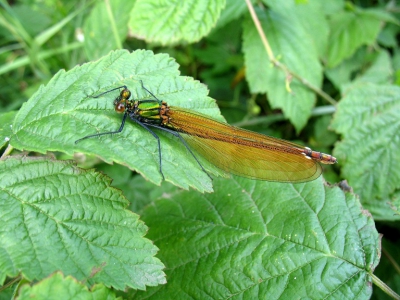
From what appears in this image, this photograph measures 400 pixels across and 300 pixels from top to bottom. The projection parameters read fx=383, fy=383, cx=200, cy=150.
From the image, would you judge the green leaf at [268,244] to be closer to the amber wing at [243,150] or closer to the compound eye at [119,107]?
the amber wing at [243,150]

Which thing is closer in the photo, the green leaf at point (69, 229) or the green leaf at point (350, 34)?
the green leaf at point (69, 229)

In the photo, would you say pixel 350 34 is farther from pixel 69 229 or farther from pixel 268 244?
pixel 69 229

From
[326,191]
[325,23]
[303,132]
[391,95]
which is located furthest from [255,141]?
[325,23]

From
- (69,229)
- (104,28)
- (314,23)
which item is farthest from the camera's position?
Result: (314,23)

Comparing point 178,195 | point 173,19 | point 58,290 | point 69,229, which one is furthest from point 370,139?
point 58,290

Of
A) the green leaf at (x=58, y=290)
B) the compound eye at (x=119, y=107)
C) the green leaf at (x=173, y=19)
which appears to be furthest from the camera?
the green leaf at (x=173, y=19)

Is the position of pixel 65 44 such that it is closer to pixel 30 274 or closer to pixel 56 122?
pixel 56 122

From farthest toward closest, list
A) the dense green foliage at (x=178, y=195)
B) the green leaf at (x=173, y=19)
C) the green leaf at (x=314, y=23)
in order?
the green leaf at (x=314, y=23) < the green leaf at (x=173, y=19) < the dense green foliage at (x=178, y=195)

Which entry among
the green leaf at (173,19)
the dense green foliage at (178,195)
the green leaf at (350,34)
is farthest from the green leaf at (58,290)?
the green leaf at (350,34)
